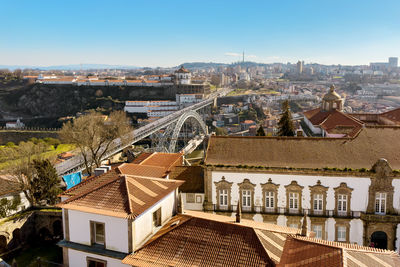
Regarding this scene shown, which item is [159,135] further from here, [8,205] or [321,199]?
[321,199]

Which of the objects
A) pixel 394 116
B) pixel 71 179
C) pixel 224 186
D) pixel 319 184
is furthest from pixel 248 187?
pixel 394 116

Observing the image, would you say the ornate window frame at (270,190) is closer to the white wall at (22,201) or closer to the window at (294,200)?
the window at (294,200)

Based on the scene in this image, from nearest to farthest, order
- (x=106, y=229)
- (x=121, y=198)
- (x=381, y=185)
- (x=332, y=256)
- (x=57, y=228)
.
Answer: (x=332, y=256)
(x=106, y=229)
(x=121, y=198)
(x=381, y=185)
(x=57, y=228)

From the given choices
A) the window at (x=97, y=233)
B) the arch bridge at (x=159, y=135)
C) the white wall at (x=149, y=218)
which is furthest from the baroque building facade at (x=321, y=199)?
the arch bridge at (x=159, y=135)

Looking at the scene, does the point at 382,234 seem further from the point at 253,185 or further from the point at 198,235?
the point at 198,235

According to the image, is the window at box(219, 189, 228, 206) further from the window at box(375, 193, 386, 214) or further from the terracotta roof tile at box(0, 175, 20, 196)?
the terracotta roof tile at box(0, 175, 20, 196)
